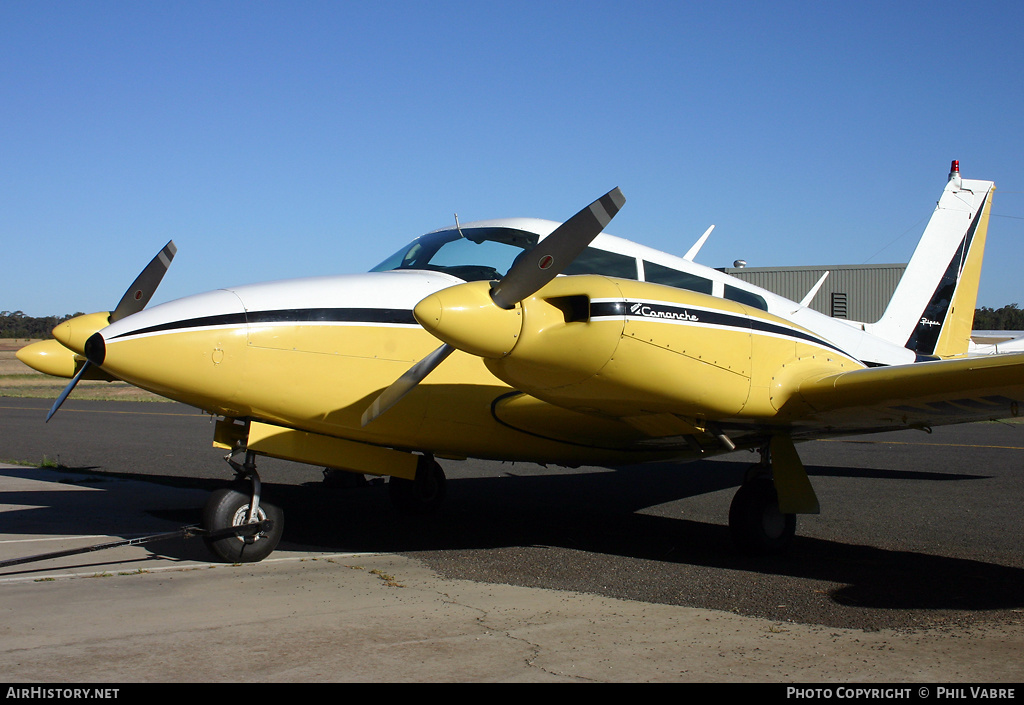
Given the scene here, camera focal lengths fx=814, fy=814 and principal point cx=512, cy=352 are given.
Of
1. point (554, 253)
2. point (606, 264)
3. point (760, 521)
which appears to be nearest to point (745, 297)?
point (606, 264)

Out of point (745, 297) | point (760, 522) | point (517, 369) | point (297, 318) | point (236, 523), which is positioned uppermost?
point (745, 297)

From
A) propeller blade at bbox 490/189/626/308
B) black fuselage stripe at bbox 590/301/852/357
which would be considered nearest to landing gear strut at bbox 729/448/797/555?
black fuselage stripe at bbox 590/301/852/357

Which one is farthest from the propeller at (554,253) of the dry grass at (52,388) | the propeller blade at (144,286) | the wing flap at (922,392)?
the dry grass at (52,388)

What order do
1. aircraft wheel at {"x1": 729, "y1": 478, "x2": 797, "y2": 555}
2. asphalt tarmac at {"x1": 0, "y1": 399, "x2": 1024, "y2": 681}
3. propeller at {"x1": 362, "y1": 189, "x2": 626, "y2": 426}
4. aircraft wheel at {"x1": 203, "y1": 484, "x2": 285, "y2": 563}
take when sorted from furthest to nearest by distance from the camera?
aircraft wheel at {"x1": 729, "y1": 478, "x2": 797, "y2": 555}, aircraft wheel at {"x1": 203, "y1": 484, "x2": 285, "y2": 563}, propeller at {"x1": 362, "y1": 189, "x2": 626, "y2": 426}, asphalt tarmac at {"x1": 0, "y1": 399, "x2": 1024, "y2": 681}

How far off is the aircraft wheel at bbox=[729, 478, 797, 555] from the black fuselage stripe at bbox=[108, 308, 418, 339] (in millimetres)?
3407

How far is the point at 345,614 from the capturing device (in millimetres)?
5195

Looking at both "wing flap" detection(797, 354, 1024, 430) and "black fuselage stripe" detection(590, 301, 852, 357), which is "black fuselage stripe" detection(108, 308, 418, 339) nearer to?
"black fuselage stripe" detection(590, 301, 852, 357)

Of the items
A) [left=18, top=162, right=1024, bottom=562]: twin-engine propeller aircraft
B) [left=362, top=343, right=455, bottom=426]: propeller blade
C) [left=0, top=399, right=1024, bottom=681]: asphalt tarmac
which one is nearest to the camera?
[left=0, top=399, right=1024, bottom=681]: asphalt tarmac

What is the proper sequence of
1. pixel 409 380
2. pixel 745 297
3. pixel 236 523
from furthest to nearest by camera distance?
pixel 745 297
pixel 236 523
pixel 409 380

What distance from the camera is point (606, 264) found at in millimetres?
7184

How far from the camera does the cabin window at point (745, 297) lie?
7871mm

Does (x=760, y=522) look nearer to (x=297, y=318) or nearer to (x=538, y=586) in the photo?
(x=538, y=586)

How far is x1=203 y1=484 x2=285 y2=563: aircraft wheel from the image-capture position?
6508 mm

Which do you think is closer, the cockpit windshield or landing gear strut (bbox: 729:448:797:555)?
the cockpit windshield
